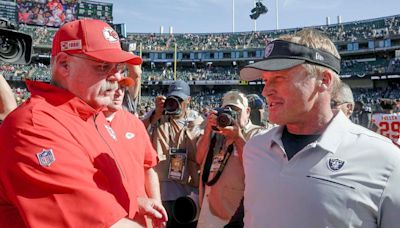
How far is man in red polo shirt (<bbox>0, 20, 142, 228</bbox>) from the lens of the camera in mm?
1446

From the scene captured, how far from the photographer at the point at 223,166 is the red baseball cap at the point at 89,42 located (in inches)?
59.0

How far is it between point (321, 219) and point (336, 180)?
18cm

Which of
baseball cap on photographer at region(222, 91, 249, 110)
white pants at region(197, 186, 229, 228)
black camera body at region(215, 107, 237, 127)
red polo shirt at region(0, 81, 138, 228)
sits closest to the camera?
red polo shirt at region(0, 81, 138, 228)

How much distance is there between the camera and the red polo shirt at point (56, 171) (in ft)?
4.73

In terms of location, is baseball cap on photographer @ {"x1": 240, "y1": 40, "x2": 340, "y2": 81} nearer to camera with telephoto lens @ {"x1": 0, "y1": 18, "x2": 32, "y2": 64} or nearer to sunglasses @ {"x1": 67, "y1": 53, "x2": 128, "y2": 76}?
sunglasses @ {"x1": 67, "y1": 53, "x2": 128, "y2": 76}

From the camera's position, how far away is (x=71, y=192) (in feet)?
4.85

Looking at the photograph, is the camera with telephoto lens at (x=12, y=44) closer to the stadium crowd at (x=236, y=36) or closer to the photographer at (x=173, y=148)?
the photographer at (x=173, y=148)

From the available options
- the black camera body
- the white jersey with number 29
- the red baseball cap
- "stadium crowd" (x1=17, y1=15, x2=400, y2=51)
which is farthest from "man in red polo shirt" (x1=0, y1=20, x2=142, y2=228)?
"stadium crowd" (x1=17, y1=15, x2=400, y2=51)

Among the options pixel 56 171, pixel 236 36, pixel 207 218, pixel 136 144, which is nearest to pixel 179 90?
pixel 207 218

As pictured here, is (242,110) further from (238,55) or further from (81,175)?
(238,55)

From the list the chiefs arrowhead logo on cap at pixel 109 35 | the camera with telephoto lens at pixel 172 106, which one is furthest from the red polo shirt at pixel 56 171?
the camera with telephoto lens at pixel 172 106

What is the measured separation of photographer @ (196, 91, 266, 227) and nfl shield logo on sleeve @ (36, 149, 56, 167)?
191 centimetres

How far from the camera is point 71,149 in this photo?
1568mm

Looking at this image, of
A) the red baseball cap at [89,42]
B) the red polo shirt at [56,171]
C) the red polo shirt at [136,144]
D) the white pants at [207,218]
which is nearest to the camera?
the red polo shirt at [56,171]
